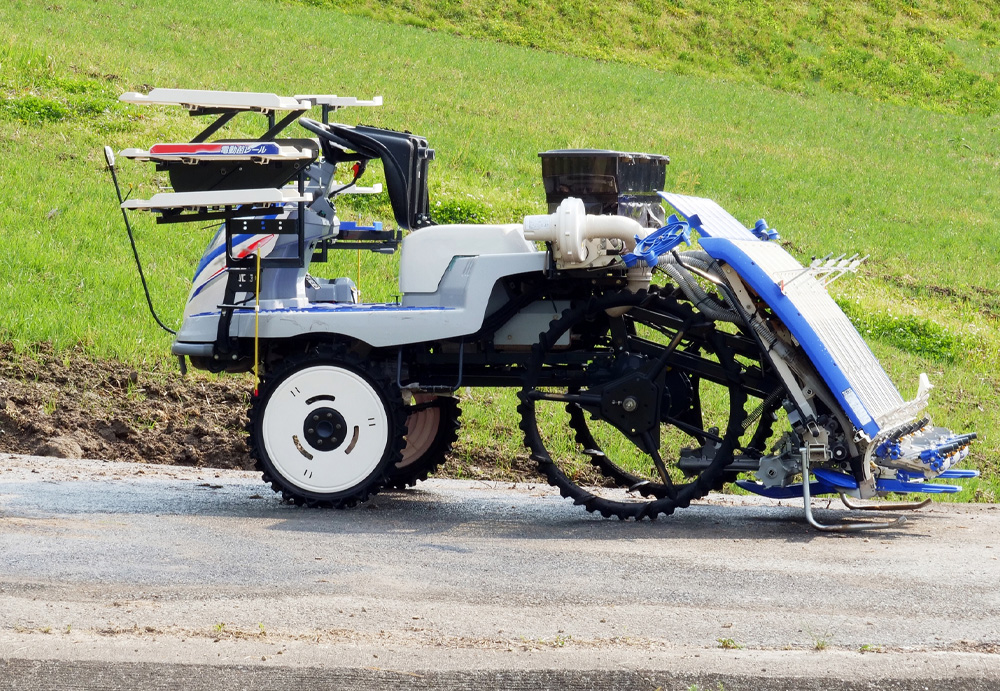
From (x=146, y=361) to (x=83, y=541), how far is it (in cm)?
489

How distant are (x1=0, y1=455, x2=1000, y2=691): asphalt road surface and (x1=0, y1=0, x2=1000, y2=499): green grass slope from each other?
323cm

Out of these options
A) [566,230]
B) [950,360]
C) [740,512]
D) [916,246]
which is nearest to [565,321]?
[566,230]

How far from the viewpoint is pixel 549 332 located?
724 cm

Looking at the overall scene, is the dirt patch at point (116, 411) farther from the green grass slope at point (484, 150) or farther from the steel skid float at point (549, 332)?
the steel skid float at point (549, 332)

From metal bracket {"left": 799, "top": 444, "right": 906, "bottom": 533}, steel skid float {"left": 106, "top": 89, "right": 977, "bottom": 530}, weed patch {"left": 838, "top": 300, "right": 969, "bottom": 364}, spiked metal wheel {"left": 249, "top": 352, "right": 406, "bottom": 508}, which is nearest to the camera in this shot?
metal bracket {"left": 799, "top": 444, "right": 906, "bottom": 533}

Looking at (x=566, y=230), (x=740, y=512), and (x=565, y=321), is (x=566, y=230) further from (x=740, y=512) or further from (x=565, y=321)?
(x=740, y=512)

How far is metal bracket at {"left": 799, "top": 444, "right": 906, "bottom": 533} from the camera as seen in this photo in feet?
22.5

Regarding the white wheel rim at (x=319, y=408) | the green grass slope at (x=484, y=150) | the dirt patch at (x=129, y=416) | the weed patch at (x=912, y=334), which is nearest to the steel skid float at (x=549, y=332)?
the white wheel rim at (x=319, y=408)

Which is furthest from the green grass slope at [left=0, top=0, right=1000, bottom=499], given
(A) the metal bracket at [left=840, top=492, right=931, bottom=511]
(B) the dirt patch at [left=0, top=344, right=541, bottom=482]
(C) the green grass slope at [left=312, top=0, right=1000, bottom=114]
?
(A) the metal bracket at [left=840, top=492, right=931, bottom=511]

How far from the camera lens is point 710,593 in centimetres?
551

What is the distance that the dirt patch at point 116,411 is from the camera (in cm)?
998

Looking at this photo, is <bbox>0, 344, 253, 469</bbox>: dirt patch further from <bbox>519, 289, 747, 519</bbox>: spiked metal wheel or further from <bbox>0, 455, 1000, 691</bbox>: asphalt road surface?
<bbox>519, 289, 747, 519</bbox>: spiked metal wheel

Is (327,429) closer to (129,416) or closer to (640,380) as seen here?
(640,380)

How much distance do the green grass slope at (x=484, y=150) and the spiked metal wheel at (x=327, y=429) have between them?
292 centimetres
